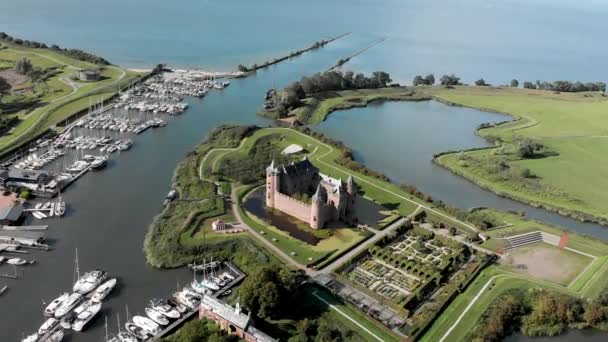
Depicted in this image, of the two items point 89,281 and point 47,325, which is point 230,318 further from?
point 89,281

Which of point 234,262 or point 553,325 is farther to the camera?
point 234,262

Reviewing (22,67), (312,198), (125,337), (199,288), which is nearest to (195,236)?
(199,288)

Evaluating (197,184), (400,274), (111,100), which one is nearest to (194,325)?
(400,274)

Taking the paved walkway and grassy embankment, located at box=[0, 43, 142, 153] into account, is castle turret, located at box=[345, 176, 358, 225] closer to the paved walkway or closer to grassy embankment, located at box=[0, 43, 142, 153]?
the paved walkway

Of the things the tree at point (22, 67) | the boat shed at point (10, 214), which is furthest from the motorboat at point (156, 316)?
the tree at point (22, 67)

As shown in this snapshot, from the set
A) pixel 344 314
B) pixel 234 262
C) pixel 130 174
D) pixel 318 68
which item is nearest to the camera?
pixel 344 314

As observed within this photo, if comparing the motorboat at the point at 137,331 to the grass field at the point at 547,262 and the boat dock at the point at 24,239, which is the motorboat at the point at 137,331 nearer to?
the boat dock at the point at 24,239

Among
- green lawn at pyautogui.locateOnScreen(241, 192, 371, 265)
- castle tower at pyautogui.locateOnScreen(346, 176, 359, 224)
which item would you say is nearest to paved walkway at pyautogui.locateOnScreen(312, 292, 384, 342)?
green lawn at pyautogui.locateOnScreen(241, 192, 371, 265)

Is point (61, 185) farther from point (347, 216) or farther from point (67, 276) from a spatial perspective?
point (347, 216)

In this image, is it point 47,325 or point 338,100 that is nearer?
point 47,325
